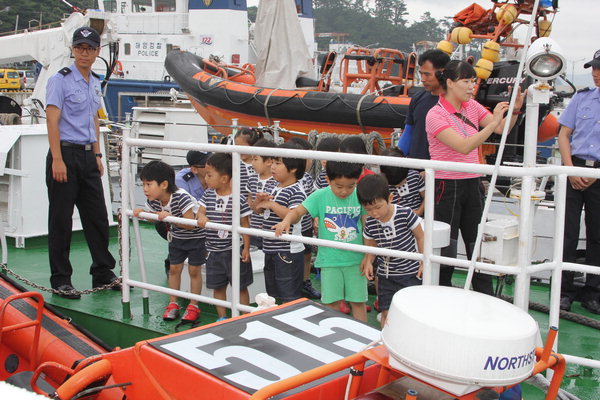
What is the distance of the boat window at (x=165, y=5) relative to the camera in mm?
24802

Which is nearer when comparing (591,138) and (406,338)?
(406,338)

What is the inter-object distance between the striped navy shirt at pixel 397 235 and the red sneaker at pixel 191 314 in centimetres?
129

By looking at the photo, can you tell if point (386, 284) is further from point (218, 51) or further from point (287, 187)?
point (218, 51)

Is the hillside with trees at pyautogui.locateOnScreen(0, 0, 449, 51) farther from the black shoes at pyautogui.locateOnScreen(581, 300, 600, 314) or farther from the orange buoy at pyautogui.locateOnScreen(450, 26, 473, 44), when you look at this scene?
the black shoes at pyautogui.locateOnScreen(581, 300, 600, 314)

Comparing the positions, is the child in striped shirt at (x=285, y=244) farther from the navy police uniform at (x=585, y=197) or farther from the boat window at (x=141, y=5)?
the boat window at (x=141, y=5)

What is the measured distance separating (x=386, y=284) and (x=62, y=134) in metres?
2.45

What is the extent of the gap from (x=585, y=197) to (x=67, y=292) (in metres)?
3.51

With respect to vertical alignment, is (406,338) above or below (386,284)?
above

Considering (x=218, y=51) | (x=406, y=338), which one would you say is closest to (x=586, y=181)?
(x=406, y=338)

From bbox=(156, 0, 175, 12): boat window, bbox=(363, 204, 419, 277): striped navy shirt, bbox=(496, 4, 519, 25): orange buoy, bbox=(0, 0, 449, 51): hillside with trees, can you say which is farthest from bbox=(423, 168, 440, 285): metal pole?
bbox=(0, 0, 449, 51): hillside with trees

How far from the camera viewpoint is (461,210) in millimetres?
3875

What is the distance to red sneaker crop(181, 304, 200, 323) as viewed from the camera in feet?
13.6

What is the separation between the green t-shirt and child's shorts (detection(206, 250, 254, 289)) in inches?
26.3

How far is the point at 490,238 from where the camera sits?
289cm
